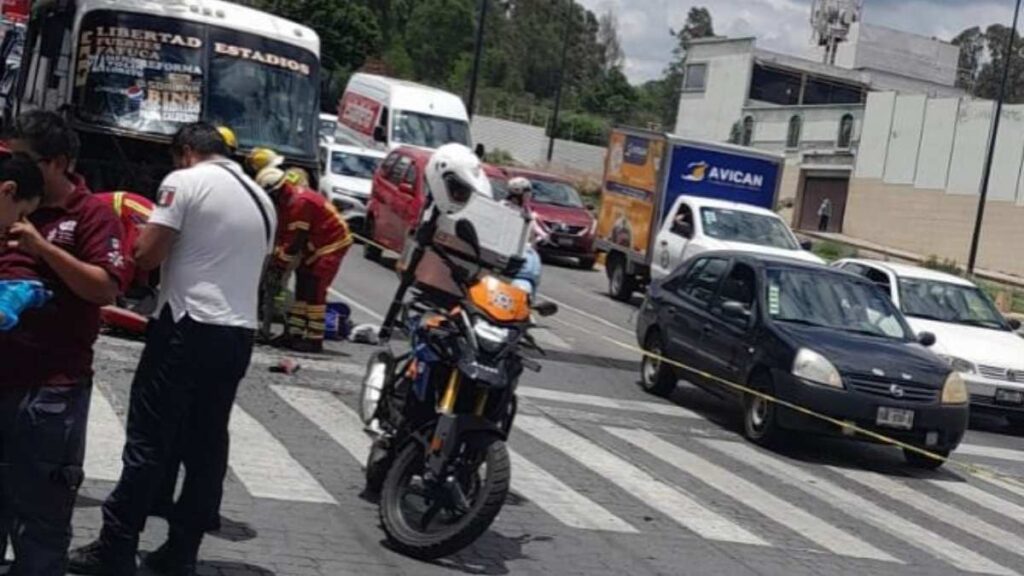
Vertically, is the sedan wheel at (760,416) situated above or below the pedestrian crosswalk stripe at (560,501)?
above

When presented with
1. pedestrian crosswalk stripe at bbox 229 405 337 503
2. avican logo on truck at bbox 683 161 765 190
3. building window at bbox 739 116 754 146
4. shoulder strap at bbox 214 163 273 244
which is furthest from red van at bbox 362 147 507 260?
building window at bbox 739 116 754 146

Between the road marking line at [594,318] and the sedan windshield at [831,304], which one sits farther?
the road marking line at [594,318]

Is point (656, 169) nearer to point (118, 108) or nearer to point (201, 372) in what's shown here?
point (118, 108)

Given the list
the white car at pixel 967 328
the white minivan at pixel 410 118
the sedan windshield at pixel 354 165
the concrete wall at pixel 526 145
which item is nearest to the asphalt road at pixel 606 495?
the white car at pixel 967 328

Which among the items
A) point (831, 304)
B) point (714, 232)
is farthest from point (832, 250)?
point (831, 304)

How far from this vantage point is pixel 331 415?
10.4 meters

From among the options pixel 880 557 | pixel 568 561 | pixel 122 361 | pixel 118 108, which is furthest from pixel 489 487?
pixel 118 108

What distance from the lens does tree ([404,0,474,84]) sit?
96.6m

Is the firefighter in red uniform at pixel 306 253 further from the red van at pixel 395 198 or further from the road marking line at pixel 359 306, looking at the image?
the red van at pixel 395 198

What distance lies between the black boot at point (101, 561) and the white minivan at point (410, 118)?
24246 millimetres

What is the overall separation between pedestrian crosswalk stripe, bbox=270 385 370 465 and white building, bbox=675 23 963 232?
162ft

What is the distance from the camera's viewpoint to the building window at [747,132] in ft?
222

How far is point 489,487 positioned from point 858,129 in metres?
53.9

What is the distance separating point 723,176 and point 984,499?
1474cm
